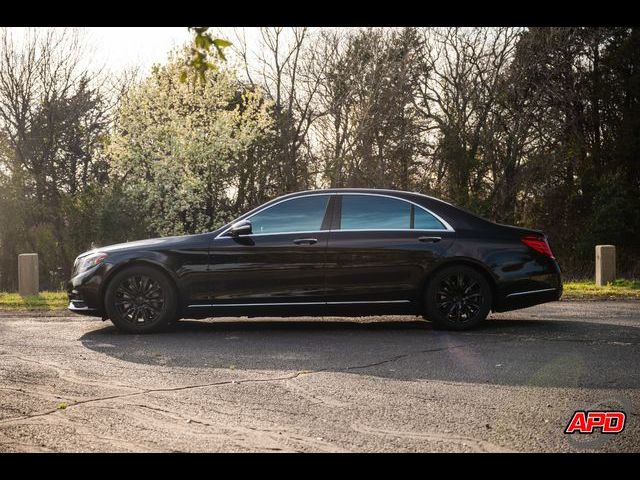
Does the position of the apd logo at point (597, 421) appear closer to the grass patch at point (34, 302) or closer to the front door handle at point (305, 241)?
the front door handle at point (305, 241)

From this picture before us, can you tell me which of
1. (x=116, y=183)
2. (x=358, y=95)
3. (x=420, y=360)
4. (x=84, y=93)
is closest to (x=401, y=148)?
(x=358, y=95)

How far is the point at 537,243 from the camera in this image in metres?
9.33

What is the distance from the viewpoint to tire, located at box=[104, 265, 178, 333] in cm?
A: 926

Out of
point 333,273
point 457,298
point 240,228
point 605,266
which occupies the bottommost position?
point 457,298

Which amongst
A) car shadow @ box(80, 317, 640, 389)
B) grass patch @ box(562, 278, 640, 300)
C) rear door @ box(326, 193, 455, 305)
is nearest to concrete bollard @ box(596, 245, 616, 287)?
grass patch @ box(562, 278, 640, 300)

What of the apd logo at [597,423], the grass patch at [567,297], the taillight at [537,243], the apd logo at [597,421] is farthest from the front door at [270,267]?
the grass patch at [567,297]

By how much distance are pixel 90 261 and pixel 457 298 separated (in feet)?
14.3

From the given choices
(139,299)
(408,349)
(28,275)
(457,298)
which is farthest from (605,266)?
(28,275)

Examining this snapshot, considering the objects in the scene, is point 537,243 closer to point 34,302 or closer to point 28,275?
point 34,302

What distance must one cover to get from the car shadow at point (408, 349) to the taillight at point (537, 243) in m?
0.90

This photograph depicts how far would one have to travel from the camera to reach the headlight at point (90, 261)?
9.41m
